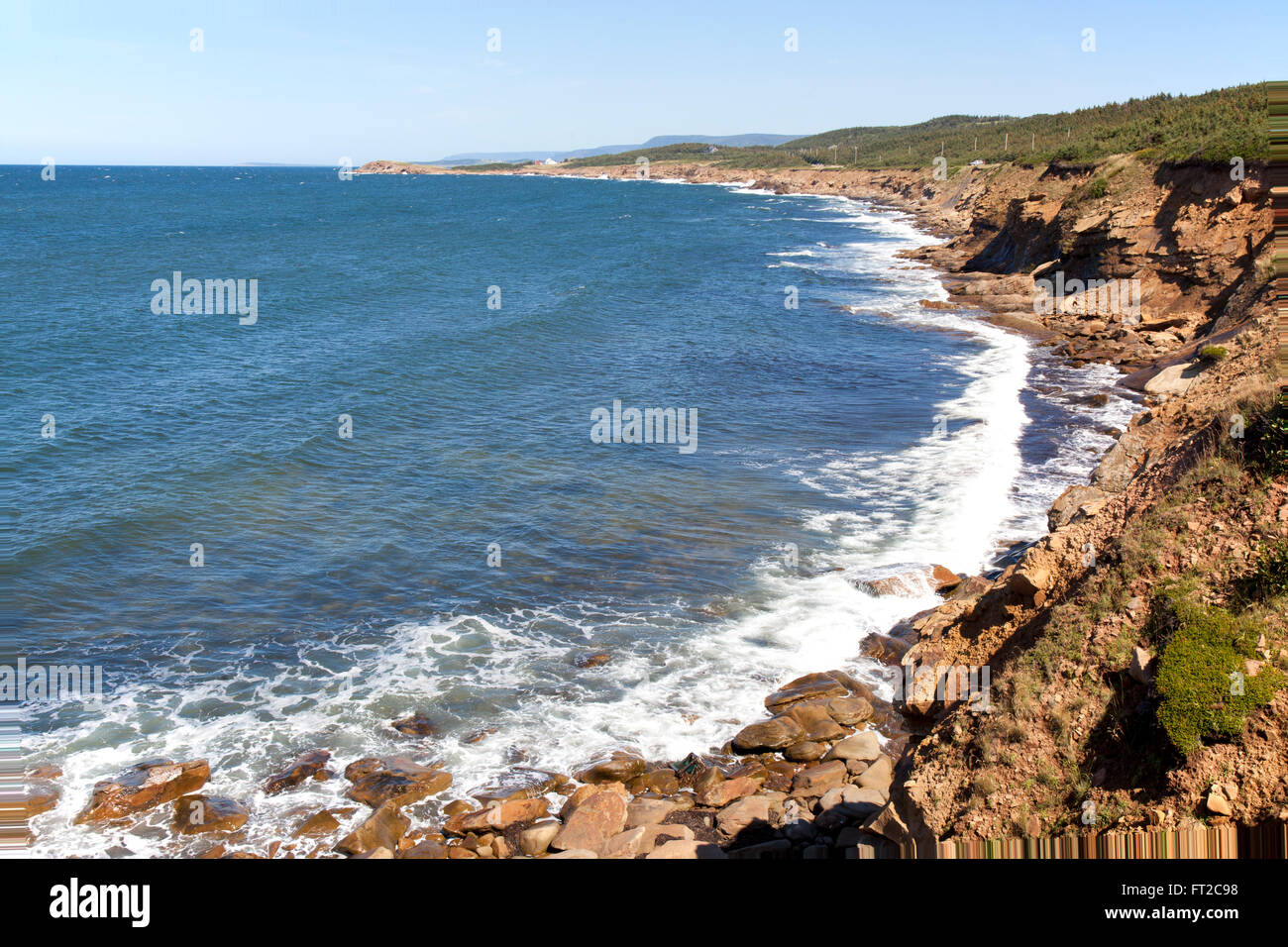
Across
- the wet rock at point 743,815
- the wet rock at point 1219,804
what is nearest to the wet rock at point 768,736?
the wet rock at point 743,815

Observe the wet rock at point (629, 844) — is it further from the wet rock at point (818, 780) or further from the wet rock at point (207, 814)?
the wet rock at point (207, 814)

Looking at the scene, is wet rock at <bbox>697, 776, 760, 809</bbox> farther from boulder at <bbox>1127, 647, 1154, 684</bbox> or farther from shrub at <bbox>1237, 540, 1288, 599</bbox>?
shrub at <bbox>1237, 540, 1288, 599</bbox>

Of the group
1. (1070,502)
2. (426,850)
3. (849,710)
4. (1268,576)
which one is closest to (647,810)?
(426,850)

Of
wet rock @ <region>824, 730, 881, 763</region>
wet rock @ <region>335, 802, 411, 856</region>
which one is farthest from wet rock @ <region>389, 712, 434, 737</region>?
wet rock @ <region>824, 730, 881, 763</region>

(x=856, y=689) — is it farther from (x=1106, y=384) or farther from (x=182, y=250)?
(x=182, y=250)

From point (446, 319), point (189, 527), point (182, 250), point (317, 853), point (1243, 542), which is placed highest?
point (182, 250)

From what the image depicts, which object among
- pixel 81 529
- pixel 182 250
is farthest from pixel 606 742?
pixel 182 250
